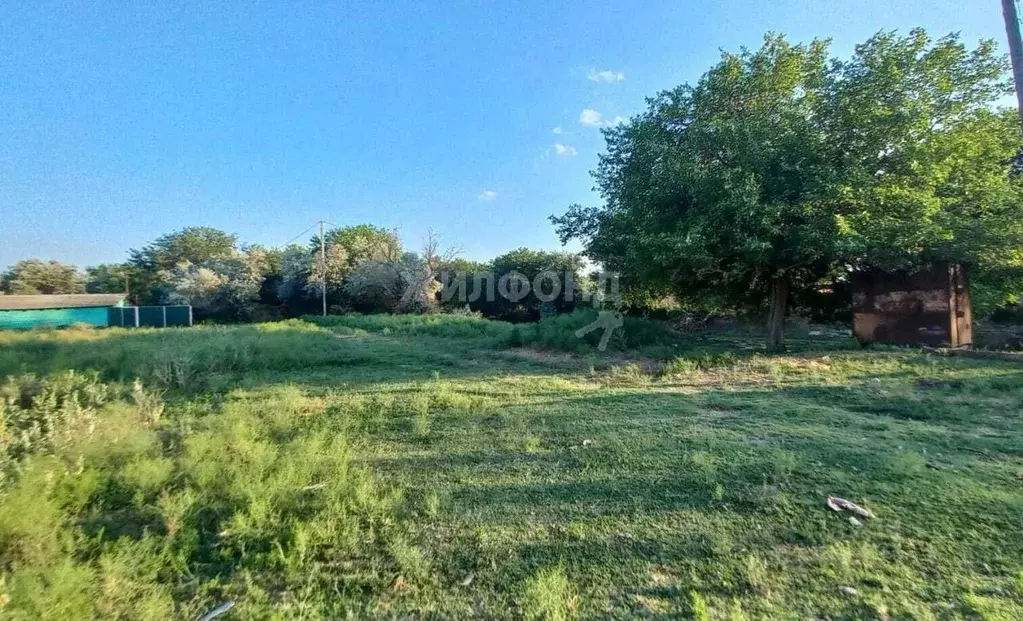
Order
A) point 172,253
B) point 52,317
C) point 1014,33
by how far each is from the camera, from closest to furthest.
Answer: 1. point 1014,33
2. point 52,317
3. point 172,253

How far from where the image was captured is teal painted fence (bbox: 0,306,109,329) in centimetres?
2234

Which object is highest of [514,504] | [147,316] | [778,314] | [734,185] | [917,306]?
[734,185]

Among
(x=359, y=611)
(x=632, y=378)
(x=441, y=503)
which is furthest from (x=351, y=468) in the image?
(x=632, y=378)

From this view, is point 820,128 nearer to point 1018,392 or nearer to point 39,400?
point 1018,392

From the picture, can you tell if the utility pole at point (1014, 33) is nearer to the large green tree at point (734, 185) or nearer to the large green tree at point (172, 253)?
the large green tree at point (734, 185)

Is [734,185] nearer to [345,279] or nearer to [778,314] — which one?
[778,314]

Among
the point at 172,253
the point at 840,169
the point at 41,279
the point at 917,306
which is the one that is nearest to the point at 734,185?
the point at 840,169

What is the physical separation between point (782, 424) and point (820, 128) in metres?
6.63

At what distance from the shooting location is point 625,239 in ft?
33.4

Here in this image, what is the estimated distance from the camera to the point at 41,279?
37.9m

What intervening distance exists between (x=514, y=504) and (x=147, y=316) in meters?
29.6

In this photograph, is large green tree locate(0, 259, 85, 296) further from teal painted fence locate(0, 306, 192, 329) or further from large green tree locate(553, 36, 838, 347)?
large green tree locate(553, 36, 838, 347)

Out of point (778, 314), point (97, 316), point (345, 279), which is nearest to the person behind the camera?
point (778, 314)

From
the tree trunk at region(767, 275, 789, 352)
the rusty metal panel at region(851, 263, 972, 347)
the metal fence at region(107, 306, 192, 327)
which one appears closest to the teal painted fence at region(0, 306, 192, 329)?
the metal fence at region(107, 306, 192, 327)
